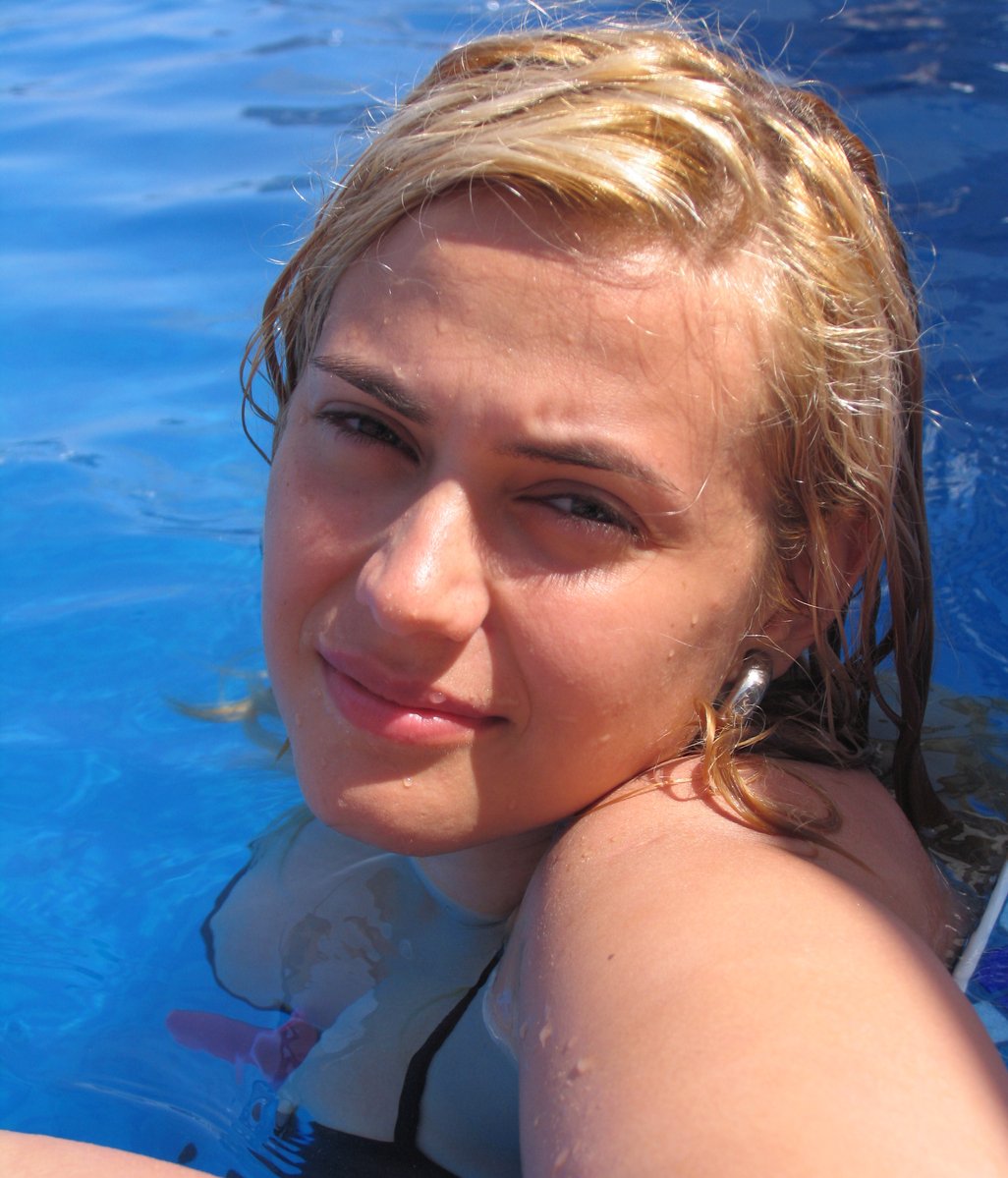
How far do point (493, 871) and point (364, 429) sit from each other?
76 centimetres

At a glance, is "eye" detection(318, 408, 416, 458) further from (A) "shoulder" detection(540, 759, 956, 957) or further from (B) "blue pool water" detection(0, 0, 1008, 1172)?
(B) "blue pool water" detection(0, 0, 1008, 1172)

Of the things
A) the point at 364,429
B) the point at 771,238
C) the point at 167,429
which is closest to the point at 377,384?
the point at 364,429

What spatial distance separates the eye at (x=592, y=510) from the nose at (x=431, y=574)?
4.6 inches

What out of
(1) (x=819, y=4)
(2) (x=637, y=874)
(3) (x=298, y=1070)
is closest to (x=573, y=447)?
(2) (x=637, y=874)

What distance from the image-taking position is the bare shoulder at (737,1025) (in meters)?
1.12

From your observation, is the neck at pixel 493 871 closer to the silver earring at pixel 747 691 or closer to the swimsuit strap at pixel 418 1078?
the swimsuit strap at pixel 418 1078

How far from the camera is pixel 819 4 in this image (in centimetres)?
639

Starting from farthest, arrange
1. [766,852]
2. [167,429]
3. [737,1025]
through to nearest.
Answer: [167,429] → [766,852] → [737,1025]

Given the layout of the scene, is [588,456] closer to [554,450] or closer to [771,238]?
[554,450]

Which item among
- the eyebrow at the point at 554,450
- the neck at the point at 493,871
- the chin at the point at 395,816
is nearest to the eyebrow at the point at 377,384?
the eyebrow at the point at 554,450

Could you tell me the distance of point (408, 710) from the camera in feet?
5.58

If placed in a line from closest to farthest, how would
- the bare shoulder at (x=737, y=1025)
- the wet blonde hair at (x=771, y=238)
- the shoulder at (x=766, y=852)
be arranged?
the bare shoulder at (x=737, y=1025), the shoulder at (x=766, y=852), the wet blonde hair at (x=771, y=238)

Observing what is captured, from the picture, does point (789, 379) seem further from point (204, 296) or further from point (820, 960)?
point (204, 296)

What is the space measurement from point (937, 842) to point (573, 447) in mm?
1040
